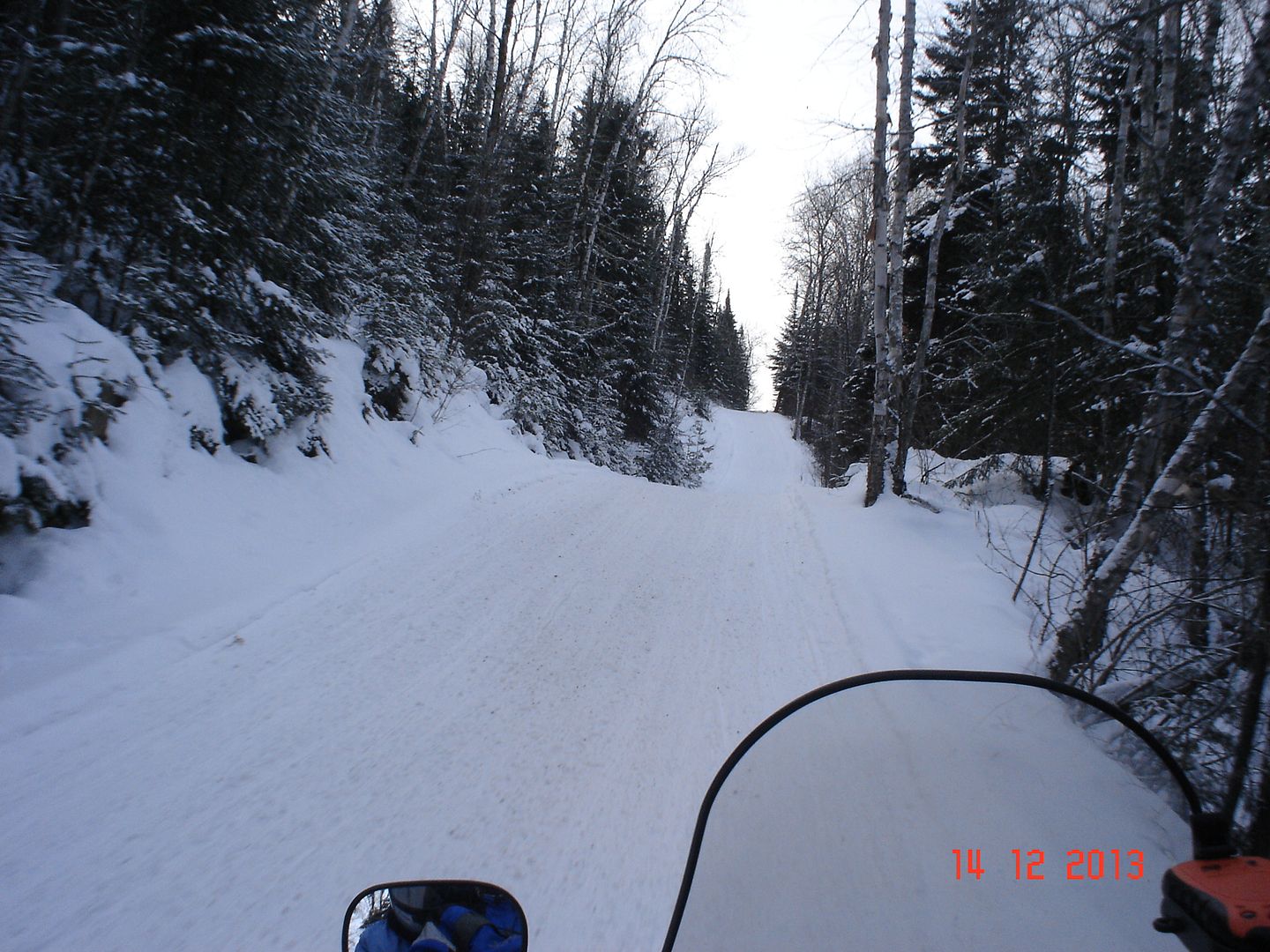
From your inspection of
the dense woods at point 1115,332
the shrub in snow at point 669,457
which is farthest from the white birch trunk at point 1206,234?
the shrub in snow at point 669,457

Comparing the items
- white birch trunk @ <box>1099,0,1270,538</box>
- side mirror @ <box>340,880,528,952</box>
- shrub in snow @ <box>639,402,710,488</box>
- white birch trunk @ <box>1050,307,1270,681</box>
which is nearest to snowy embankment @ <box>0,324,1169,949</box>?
side mirror @ <box>340,880,528,952</box>

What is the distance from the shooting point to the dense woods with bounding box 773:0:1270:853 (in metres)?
2.71

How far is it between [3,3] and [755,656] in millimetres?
7353

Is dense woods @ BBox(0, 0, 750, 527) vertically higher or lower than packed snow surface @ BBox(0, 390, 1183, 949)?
higher

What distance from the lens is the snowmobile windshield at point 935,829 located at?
1.02 metres

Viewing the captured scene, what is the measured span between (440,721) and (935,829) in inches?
117

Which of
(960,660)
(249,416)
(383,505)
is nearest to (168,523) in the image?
(249,416)

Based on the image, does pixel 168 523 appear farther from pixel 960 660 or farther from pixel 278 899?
pixel 960 660

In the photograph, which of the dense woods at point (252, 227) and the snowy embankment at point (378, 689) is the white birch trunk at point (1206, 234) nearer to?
the snowy embankment at point (378, 689)

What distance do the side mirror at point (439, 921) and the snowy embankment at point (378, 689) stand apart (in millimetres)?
714

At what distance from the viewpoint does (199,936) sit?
2.10m
